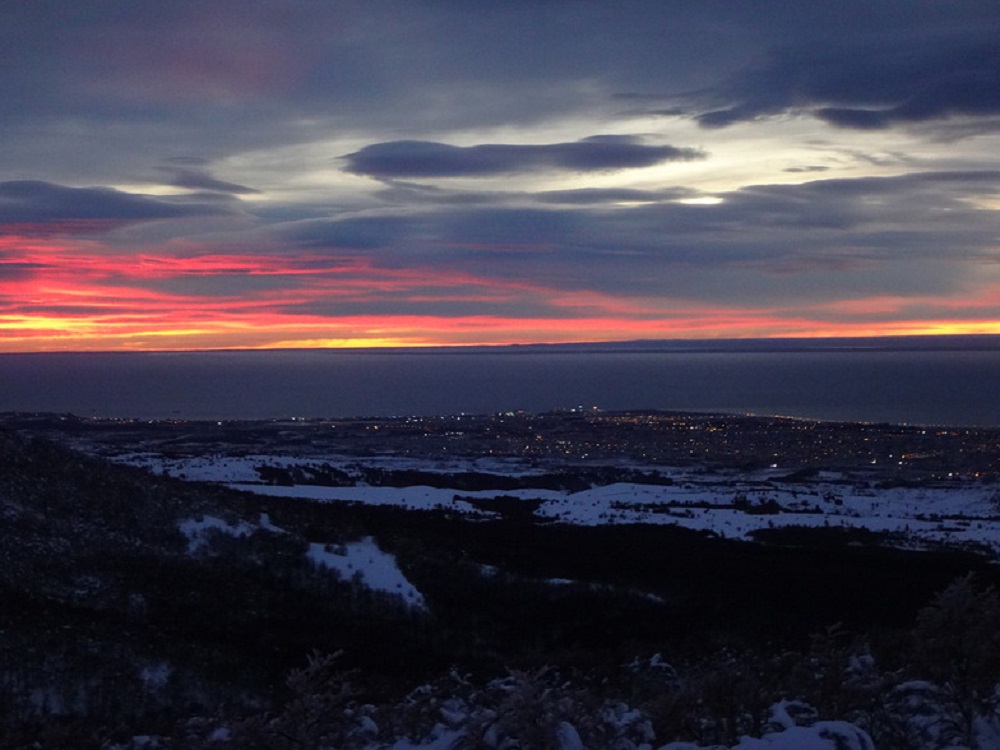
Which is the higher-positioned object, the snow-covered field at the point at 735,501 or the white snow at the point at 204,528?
the white snow at the point at 204,528

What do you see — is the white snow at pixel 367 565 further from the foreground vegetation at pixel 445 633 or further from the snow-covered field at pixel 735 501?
→ the snow-covered field at pixel 735 501

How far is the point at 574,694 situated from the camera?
9656 mm

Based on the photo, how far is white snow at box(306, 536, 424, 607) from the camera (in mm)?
18609

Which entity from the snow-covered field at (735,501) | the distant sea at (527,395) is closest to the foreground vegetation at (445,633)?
the snow-covered field at (735,501)

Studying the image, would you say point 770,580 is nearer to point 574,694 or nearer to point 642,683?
point 642,683

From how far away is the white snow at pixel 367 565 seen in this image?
18609 millimetres

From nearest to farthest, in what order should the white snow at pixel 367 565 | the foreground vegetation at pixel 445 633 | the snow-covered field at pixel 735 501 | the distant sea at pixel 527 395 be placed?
the foreground vegetation at pixel 445 633, the white snow at pixel 367 565, the snow-covered field at pixel 735 501, the distant sea at pixel 527 395

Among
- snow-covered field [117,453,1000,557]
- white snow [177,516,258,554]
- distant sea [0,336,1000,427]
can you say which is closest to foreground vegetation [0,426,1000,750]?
white snow [177,516,258,554]

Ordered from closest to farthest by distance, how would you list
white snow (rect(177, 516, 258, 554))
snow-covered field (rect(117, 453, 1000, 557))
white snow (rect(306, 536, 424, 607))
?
white snow (rect(306, 536, 424, 607)), white snow (rect(177, 516, 258, 554)), snow-covered field (rect(117, 453, 1000, 557))

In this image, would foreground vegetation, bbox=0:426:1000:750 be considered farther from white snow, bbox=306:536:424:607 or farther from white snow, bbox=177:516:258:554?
white snow, bbox=306:536:424:607

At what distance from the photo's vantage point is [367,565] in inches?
776

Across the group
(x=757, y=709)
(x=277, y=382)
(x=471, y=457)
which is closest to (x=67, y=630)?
(x=757, y=709)

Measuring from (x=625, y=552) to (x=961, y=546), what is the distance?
10106 millimetres

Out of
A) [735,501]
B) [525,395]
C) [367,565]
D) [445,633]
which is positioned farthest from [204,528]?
[525,395]
